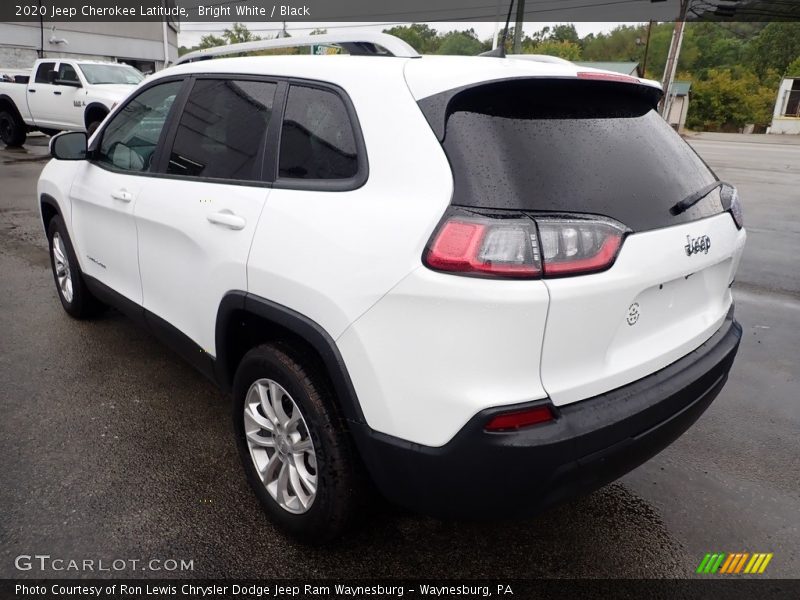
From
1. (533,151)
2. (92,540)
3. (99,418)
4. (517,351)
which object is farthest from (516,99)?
(99,418)

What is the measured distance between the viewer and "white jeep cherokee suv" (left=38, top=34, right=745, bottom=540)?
1.70m

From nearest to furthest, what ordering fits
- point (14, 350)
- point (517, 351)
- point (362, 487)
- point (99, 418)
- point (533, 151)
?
1. point (517, 351)
2. point (533, 151)
3. point (362, 487)
4. point (99, 418)
5. point (14, 350)

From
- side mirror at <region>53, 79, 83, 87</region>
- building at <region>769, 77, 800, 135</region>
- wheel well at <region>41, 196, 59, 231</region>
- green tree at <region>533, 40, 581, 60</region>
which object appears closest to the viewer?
wheel well at <region>41, 196, 59, 231</region>

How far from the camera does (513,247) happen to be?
1.68 meters

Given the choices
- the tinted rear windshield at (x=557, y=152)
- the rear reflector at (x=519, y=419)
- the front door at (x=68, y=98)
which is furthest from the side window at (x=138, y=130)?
the front door at (x=68, y=98)

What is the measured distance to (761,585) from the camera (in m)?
2.20

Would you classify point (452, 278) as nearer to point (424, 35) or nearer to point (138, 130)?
point (138, 130)

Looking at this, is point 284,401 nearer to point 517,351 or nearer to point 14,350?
point 517,351

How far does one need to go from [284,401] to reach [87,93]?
531 inches

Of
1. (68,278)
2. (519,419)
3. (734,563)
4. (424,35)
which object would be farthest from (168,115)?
(424,35)

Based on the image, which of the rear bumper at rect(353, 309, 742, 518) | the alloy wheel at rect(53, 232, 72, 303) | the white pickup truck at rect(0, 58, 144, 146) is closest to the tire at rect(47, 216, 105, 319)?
the alloy wheel at rect(53, 232, 72, 303)

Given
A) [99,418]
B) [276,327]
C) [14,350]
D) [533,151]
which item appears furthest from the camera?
[14,350]

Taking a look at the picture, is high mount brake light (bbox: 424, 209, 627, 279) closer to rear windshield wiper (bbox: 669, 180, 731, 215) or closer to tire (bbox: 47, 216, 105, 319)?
rear windshield wiper (bbox: 669, 180, 731, 215)

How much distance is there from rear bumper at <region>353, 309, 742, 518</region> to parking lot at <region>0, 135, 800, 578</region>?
479 mm
